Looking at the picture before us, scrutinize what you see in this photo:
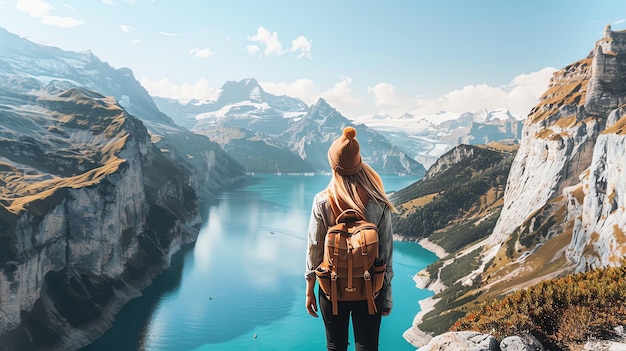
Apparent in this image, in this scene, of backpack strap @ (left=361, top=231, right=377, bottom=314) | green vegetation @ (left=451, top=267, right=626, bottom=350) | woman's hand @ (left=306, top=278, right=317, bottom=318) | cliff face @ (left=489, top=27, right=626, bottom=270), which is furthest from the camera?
cliff face @ (left=489, top=27, right=626, bottom=270)

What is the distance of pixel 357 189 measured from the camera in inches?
326

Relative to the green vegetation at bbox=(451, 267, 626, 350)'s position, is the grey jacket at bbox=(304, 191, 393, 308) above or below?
above

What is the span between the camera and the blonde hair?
8012 mm

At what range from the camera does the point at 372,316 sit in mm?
8094

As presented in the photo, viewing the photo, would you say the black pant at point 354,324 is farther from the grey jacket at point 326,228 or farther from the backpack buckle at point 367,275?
the backpack buckle at point 367,275

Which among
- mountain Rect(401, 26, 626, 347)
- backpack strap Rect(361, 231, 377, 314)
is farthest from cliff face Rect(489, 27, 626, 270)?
backpack strap Rect(361, 231, 377, 314)

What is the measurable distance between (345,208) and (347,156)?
1.01 meters

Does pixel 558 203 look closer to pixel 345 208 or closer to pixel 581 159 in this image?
pixel 581 159

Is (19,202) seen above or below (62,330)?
above

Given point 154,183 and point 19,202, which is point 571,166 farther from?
point 154,183

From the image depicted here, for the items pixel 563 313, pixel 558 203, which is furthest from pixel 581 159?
pixel 563 313

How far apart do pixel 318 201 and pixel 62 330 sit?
96408 mm

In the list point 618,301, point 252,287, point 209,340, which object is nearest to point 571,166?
point 252,287

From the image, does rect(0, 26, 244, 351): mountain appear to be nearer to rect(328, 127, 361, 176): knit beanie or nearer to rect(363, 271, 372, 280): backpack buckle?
rect(328, 127, 361, 176): knit beanie
